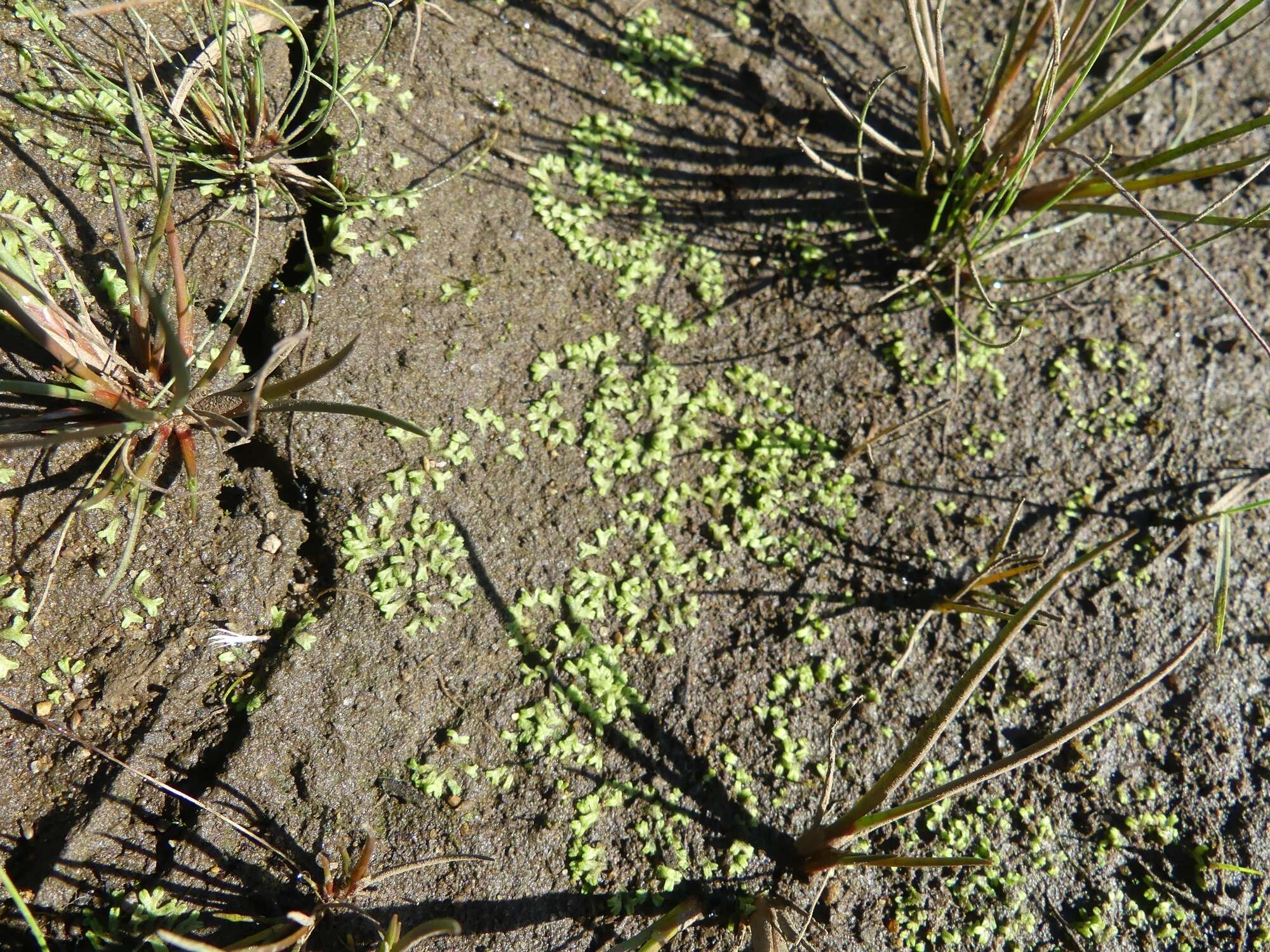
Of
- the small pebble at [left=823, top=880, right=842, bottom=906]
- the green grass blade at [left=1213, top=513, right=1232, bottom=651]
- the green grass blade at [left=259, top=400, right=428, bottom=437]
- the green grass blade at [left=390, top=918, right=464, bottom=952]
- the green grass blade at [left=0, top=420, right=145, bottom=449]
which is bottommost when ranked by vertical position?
the green grass blade at [left=390, top=918, right=464, bottom=952]

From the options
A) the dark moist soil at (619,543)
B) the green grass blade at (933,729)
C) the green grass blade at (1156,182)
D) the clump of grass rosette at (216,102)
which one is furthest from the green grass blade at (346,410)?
the green grass blade at (1156,182)

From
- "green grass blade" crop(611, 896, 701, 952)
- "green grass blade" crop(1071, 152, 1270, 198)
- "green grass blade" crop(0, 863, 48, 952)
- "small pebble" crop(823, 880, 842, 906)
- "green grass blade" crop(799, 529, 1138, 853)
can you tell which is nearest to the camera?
"green grass blade" crop(0, 863, 48, 952)

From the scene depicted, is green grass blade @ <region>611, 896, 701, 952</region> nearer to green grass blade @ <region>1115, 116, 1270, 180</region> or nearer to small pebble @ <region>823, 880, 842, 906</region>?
small pebble @ <region>823, 880, 842, 906</region>

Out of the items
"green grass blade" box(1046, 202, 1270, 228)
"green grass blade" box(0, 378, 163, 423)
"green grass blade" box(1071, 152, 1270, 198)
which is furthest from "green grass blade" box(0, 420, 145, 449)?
"green grass blade" box(1071, 152, 1270, 198)

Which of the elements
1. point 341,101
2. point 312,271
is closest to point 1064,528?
point 312,271

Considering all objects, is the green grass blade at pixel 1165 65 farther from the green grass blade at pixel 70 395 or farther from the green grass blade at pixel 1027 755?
the green grass blade at pixel 70 395

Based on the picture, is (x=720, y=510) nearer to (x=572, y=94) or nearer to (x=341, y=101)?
(x=572, y=94)

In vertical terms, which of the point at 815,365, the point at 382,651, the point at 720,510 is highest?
the point at 815,365

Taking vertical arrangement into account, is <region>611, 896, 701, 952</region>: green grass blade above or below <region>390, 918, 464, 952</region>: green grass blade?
above
